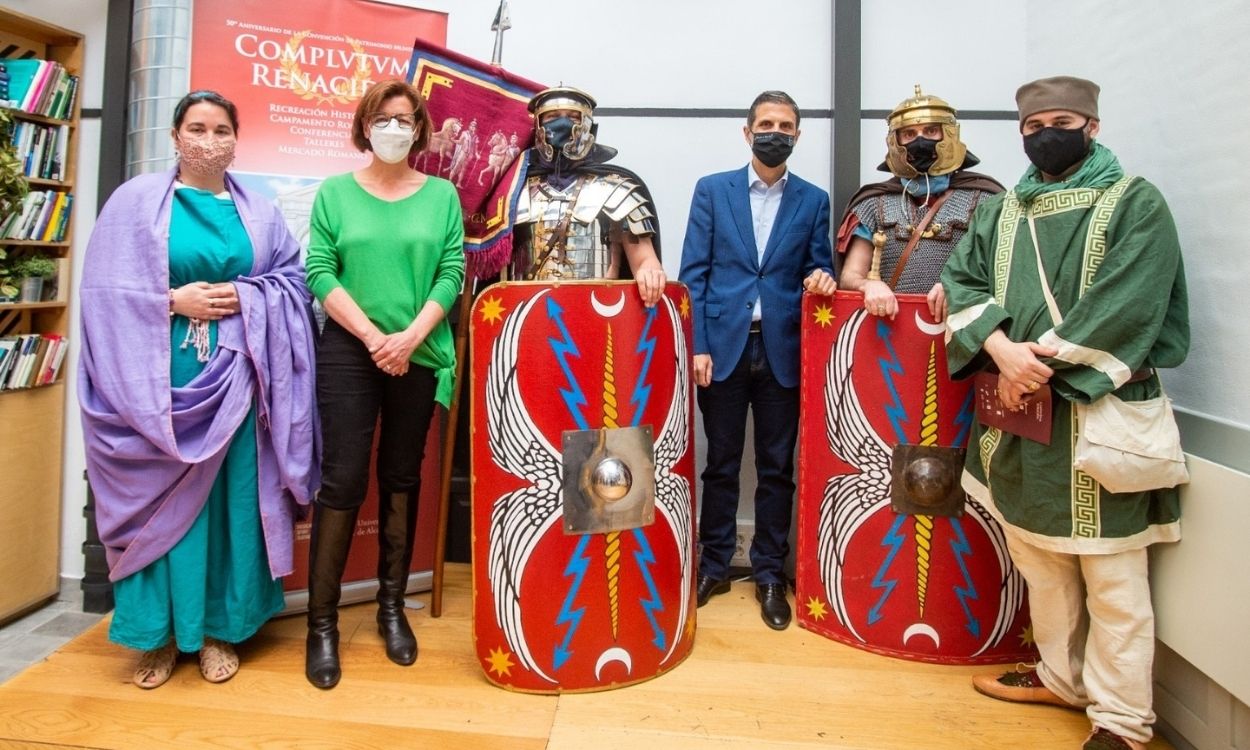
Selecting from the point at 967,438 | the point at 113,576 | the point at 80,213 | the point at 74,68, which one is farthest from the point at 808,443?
the point at 74,68

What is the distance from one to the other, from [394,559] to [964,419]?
162 cm

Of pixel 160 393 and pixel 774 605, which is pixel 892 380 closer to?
pixel 774 605

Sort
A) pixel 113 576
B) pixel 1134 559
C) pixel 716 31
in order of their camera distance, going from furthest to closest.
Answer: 1. pixel 716 31
2. pixel 113 576
3. pixel 1134 559

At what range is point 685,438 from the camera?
6.48 ft

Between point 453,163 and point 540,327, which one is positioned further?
point 453,163

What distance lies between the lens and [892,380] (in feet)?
6.60

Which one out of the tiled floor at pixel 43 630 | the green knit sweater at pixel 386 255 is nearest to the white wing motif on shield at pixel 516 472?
the green knit sweater at pixel 386 255

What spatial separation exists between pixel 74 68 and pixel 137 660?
196 cm

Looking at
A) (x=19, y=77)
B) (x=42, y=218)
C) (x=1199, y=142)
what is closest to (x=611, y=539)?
(x=1199, y=142)

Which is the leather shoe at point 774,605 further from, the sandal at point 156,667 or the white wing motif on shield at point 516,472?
the sandal at point 156,667

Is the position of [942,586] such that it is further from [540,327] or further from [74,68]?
[74,68]

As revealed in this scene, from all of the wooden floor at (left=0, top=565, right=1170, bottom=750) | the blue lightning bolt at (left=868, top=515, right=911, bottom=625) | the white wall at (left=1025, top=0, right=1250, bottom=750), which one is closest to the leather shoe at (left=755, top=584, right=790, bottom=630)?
the wooden floor at (left=0, top=565, right=1170, bottom=750)

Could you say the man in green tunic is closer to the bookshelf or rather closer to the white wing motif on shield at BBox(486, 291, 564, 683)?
the white wing motif on shield at BBox(486, 291, 564, 683)

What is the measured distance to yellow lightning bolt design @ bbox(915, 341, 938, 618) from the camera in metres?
1.99
